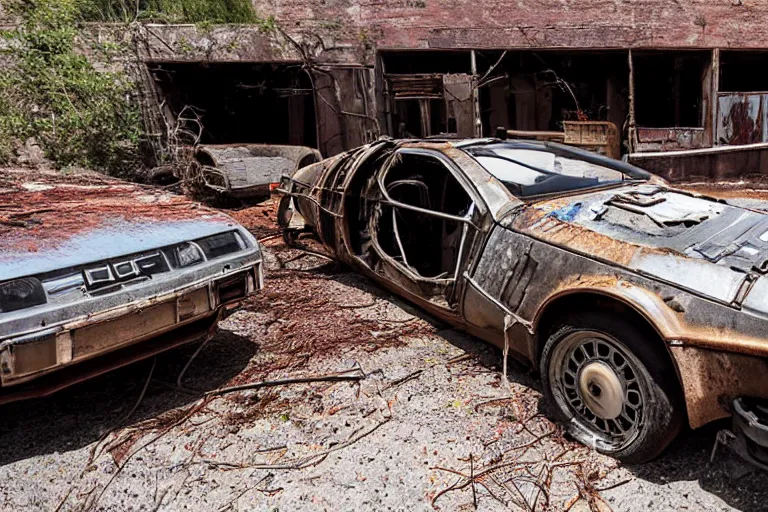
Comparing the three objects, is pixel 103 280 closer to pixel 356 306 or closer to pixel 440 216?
pixel 440 216

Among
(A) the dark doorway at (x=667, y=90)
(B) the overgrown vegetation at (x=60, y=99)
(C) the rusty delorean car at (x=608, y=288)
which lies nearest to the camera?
(C) the rusty delorean car at (x=608, y=288)

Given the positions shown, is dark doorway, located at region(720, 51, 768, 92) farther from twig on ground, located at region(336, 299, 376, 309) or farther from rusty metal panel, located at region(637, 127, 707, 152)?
twig on ground, located at region(336, 299, 376, 309)

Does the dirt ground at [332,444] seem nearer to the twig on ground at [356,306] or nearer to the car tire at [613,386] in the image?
the car tire at [613,386]

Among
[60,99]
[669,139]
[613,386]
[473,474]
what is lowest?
[473,474]

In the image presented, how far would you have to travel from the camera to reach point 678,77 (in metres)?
13.1

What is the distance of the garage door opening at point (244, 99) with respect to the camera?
10941 millimetres

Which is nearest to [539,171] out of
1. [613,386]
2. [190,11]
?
[613,386]

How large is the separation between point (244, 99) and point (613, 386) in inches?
523

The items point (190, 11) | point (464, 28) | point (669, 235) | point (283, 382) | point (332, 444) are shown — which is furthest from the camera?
point (190, 11)

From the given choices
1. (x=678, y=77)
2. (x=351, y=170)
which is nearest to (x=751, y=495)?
(x=351, y=170)

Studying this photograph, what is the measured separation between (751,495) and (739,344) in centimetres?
77

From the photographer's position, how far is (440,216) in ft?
11.7

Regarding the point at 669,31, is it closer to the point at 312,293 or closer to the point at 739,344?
the point at 312,293

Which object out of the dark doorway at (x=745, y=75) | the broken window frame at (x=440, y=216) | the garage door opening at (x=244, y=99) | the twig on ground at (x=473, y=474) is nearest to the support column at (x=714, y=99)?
the dark doorway at (x=745, y=75)
